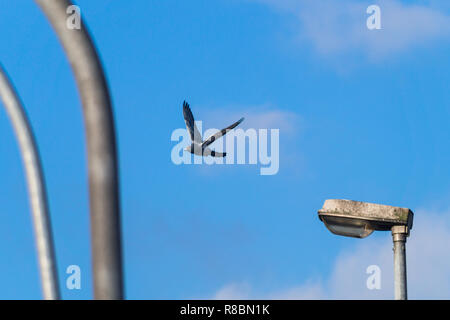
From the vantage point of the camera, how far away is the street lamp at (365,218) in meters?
9.12

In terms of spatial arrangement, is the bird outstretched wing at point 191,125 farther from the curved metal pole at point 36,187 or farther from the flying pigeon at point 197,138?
the curved metal pole at point 36,187

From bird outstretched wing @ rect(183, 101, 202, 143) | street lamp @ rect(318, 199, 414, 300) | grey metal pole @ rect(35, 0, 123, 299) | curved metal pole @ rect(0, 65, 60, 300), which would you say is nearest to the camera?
grey metal pole @ rect(35, 0, 123, 299)

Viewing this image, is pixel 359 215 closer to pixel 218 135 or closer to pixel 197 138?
pixel 218 135

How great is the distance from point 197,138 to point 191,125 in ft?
2.19

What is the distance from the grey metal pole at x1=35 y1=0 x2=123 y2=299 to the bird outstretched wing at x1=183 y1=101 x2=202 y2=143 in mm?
18885

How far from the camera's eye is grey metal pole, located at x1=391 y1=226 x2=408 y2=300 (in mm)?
8734

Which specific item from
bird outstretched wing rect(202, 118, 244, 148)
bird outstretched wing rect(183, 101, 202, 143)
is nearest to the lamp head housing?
bird outstretched wing rect(202, 118, 244, 148)

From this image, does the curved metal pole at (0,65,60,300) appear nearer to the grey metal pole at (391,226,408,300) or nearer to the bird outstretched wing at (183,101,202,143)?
the grey metal pole at (391,226,408,300)

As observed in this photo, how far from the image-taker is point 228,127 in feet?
66.1

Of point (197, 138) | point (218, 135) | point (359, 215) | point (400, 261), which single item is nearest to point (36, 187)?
point (359, 215)

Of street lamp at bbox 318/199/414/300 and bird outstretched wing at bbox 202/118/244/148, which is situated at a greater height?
bird outstretched wing at bbox 202/118/244/148

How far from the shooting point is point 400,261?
Answer: 893cm
